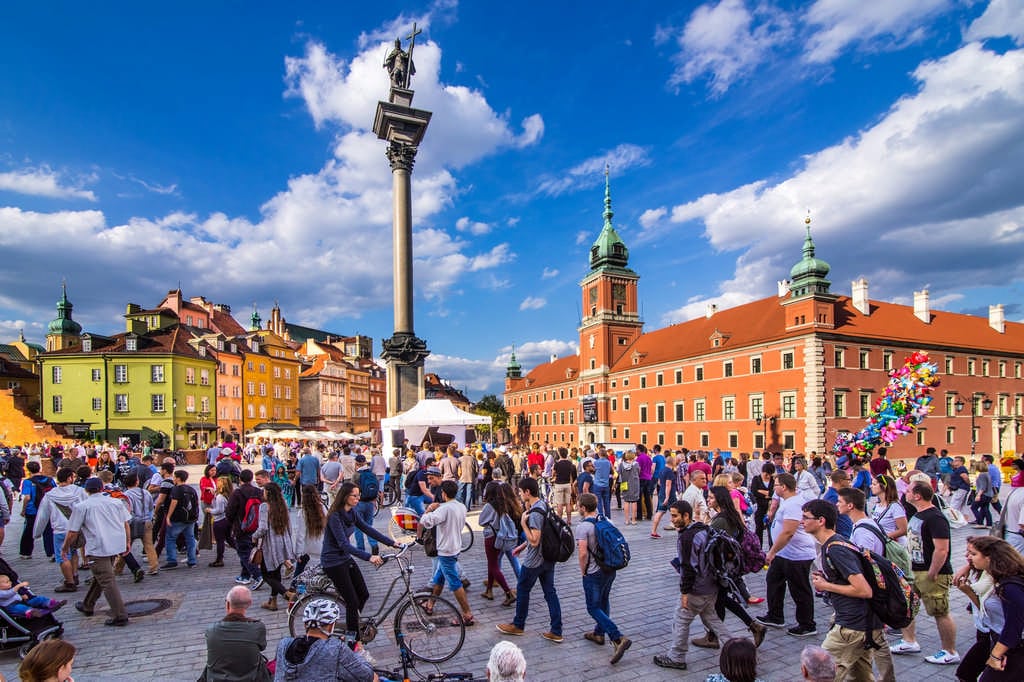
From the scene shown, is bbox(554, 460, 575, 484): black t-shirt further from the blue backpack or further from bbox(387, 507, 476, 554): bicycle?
the blue backpack

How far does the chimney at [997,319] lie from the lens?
55.7 m

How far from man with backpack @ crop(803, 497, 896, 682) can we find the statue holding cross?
2735 centimetres

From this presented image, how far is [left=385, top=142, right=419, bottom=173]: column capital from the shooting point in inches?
1022

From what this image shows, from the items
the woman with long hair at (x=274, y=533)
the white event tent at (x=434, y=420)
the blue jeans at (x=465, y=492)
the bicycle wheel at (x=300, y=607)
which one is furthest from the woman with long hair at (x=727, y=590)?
the white event tent at (x=434, y=420)

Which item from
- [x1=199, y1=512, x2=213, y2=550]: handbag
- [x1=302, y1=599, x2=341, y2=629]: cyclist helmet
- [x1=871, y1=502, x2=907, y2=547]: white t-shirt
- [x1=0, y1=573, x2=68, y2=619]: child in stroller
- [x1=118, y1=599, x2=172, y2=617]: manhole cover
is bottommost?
[x1=118, y1=599, x2=172, y2=617]: manhole cover

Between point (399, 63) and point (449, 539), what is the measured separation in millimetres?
25618

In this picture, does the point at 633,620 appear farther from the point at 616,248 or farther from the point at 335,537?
the point at 616,248

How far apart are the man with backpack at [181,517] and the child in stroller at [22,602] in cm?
376

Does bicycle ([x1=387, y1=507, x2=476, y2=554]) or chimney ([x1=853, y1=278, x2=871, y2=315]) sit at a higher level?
chimney ([x1=853, y1=278, x2=871, y2=315])

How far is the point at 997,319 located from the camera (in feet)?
184

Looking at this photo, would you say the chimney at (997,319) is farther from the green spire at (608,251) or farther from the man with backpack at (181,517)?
the man with backpack at (181,517)

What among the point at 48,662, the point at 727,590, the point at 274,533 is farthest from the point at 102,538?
the point at 727,590

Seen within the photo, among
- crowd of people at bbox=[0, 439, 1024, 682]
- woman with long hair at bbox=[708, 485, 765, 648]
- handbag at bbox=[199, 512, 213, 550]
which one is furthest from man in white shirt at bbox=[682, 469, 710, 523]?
handbag at bbox=[199, 512, 213, 550]

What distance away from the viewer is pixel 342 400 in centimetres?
7931
